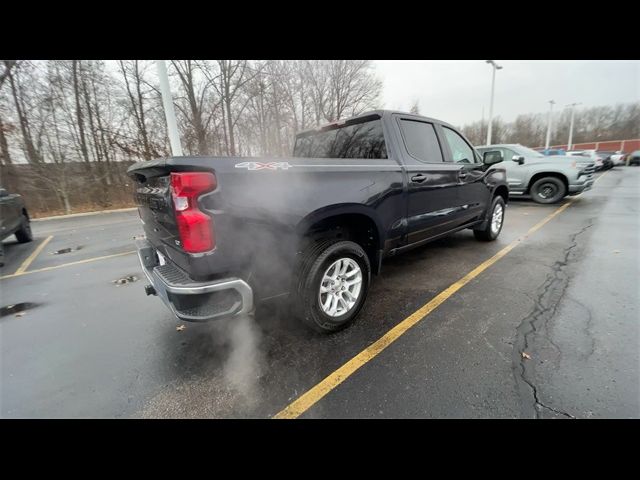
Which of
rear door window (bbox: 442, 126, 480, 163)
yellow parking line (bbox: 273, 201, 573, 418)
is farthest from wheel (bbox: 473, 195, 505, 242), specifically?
yellow parking line (bbox: 273, 201, 573, 418)

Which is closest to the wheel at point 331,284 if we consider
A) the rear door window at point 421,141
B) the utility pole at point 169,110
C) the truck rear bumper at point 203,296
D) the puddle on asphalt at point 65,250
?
the truck rear bumper at point 203,296

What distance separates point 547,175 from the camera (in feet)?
30.5

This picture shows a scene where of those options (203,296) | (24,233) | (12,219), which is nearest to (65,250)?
(12,219)

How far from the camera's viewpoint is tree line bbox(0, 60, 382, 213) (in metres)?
12.8

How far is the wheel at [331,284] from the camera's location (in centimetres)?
244

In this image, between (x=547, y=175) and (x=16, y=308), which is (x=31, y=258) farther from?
(x=547, y=175)

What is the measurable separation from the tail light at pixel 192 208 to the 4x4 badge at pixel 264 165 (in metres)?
0.24

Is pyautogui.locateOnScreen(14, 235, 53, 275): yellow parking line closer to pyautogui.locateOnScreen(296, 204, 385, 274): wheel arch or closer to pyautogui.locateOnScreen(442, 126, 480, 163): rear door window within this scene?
pyautogui.locateOnScreen(296, 204, 385, 274): wheel arch

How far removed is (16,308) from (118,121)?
16.1m

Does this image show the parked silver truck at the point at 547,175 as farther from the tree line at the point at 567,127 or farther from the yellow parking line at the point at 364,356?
the tree line at the point at 567,127

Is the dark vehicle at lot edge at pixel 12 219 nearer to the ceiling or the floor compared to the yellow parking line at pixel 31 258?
nearer to the ceiling

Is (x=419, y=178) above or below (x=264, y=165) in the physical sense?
below
